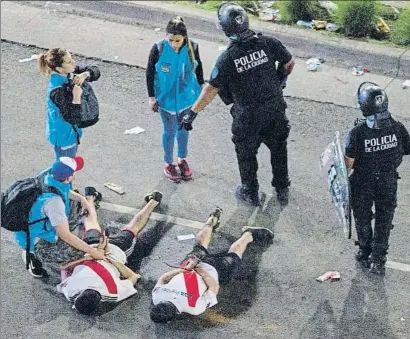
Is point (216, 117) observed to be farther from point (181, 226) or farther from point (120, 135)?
point (181, 226)

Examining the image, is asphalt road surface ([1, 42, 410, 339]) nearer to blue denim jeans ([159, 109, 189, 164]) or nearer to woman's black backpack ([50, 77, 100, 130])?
blue denim jeans ([159, 109, 189, 164])

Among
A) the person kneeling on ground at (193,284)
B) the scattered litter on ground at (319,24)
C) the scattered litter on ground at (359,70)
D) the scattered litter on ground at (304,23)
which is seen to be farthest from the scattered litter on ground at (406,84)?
the person kneeling on ground at (193,284)

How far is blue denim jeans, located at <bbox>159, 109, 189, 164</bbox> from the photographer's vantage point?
324 inches

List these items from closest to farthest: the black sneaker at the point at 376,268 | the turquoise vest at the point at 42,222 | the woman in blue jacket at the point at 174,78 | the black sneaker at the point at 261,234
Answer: the turquoise vest at the point at 42,222 < the black sneaker at the point at 376,268 < the black sneaker at the point at 261,234 < the woman in blue jacket at the point at 174,78

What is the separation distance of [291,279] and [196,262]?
0.88 meters

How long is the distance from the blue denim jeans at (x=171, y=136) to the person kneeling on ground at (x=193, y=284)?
4.72ft

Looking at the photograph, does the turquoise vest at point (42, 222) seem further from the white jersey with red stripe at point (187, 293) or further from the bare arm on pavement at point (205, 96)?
the bare arm on pavement at point (205, 96)

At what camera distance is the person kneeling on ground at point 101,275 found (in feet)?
22.4

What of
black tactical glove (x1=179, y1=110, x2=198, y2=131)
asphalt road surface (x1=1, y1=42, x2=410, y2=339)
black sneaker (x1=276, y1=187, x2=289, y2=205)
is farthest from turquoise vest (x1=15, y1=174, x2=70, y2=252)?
black sneaker (x1=276, y1=187, x2=289, y2=205)

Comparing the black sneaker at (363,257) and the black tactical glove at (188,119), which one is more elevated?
the black tactical glove at (188,119)

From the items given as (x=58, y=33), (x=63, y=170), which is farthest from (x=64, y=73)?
(x=58, y=33)

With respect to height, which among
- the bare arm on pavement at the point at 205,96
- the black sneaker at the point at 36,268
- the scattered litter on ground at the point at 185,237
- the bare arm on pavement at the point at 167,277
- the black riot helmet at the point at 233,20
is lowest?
the black sneaker at the point at 36,268

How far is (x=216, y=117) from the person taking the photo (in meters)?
9.67

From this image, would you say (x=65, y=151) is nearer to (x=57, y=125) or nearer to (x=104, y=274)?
(x=57, y=125)
